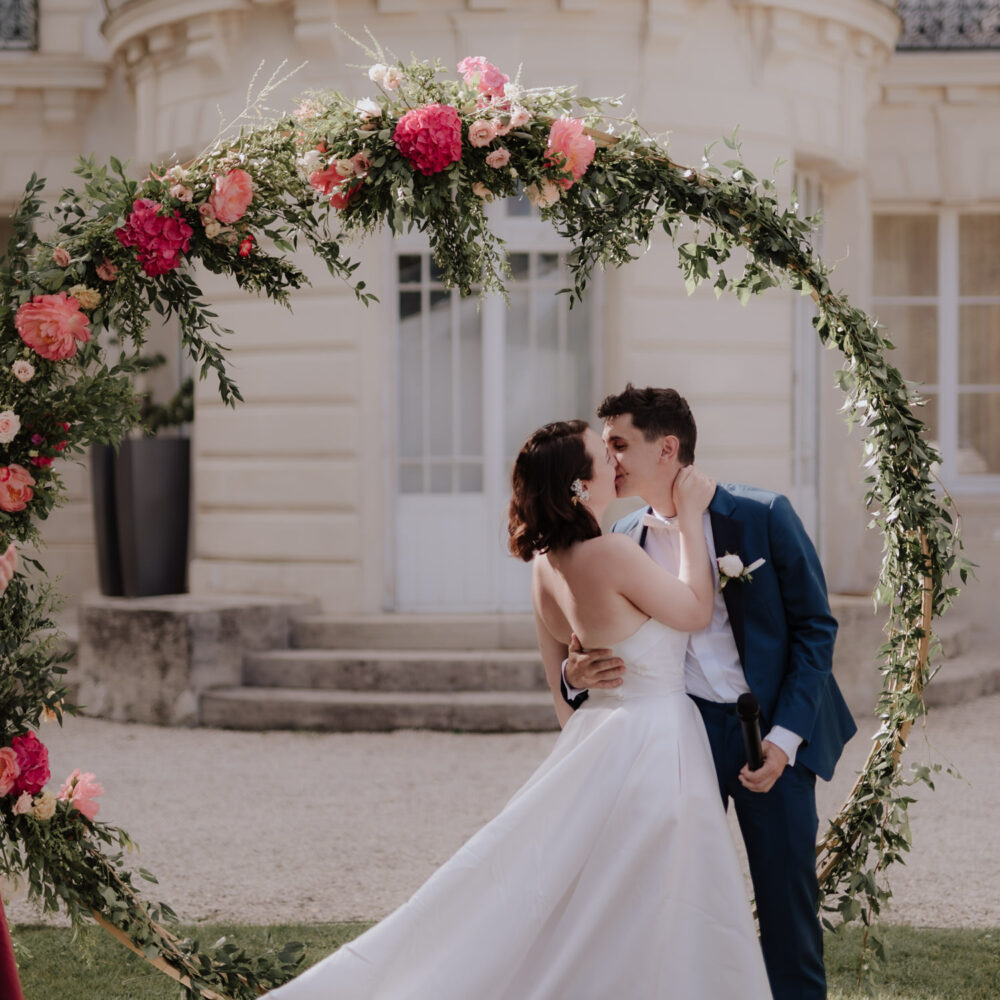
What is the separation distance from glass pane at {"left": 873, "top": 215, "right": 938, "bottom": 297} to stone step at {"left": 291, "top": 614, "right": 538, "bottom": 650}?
479 cm

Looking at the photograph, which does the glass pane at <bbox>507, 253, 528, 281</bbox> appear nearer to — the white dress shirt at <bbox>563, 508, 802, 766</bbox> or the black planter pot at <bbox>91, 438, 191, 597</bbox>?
the black planter pot at <bbox>91, 438, 191, 597</bbox>

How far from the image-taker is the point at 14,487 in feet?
12.1

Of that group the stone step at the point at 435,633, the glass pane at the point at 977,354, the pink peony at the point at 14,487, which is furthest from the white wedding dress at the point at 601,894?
the glass pane at the point at 977,354

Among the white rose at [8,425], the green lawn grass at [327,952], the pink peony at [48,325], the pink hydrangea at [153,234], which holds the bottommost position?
the green lawn grass at [327,952]

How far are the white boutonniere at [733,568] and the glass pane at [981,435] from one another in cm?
847

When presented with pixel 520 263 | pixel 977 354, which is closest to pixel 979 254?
pixel 977 354

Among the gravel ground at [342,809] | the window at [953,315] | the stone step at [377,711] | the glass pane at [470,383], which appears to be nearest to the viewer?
the gravel ground at [342,809]

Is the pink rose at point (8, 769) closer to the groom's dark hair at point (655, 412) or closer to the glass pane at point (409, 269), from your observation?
the groom's dark hair at point (655, 412)

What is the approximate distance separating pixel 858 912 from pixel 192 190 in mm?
2721

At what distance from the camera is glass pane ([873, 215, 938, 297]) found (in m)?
11.5

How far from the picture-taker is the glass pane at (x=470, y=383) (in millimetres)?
9359

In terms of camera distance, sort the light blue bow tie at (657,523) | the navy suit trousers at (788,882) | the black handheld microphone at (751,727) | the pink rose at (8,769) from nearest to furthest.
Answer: the black handheld microphone at (751,727), the navy suit trousers at (788,882), the pink rose at (8,769), the light blue bow tie at (657,523)

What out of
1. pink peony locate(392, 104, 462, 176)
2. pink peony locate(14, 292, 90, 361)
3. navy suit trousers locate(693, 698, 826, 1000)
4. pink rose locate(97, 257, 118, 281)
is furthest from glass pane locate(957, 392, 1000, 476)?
pink peony locate(14, 292, 90, 361)

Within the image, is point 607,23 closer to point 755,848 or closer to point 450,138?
point 450,138
